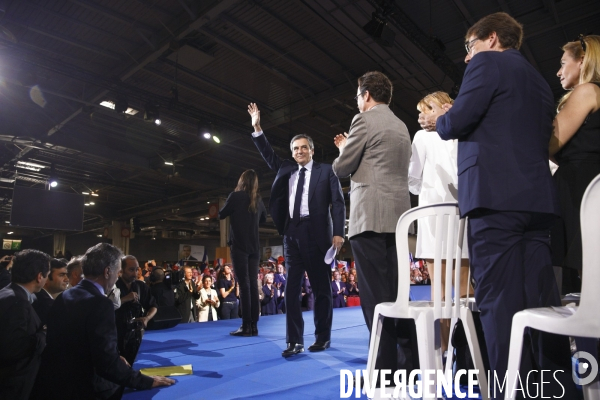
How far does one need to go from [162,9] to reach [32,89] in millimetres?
3722

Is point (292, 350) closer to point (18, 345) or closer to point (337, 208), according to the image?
point (337, 208)

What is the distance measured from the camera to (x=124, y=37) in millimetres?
7203

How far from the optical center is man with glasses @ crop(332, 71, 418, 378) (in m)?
1.93

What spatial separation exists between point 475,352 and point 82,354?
1.70 metres

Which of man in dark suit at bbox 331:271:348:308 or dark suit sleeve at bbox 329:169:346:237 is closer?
dark suit sleeve at bbox 329:169:346:237

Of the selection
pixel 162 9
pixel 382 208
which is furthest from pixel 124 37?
pixel 382 208

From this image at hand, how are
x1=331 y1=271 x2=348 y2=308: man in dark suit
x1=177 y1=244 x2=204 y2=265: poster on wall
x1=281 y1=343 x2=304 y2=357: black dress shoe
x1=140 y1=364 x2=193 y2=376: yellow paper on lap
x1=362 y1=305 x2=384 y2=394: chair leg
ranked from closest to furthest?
1. x1=362 y1=305 x2=384 y2=394: chair leg
2. x1=140 y1=364 x2=193 y2=376: yellow paper on lap
3. x1=281 y1=343 x2=304 y2=357: black dress shoe
4. x1=331 y1=271 x2=348 y2=308: man in dark suit
5. x1=177 y1=244 x2=204 y2=265: poster on wall

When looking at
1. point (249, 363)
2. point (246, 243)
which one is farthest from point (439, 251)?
point (246, 243)

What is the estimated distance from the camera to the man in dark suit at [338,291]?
994 centimetres

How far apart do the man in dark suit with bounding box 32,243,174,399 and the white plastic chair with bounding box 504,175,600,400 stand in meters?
1.62

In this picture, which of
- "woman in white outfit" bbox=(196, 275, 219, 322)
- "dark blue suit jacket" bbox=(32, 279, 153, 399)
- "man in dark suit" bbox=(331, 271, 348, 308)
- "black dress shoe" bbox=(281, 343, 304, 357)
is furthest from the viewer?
"man in dark suit" bbox=(331, 271, 348, 308)

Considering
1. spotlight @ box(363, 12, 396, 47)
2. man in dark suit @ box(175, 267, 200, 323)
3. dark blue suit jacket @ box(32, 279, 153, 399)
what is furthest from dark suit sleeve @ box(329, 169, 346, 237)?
man in dark suit @ box(175, 267, 200, 323)

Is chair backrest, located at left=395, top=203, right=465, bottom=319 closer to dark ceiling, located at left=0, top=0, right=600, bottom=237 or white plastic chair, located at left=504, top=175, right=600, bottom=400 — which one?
white plastic chair, located at left=504, top=175, right=600, bottom=400

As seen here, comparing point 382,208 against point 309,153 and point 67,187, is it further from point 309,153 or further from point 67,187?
point 67,187
